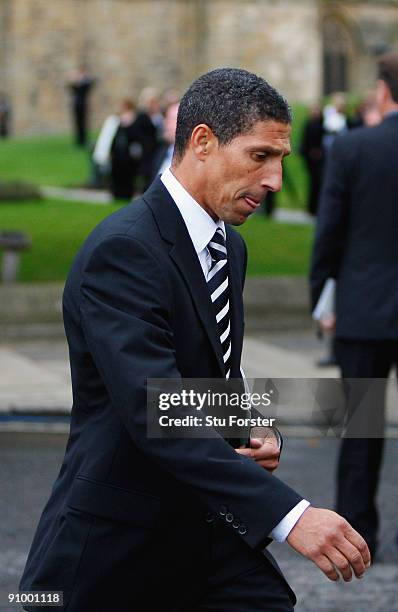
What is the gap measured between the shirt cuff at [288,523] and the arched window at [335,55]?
47.8m

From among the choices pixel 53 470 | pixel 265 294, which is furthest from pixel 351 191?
pixel 265 294

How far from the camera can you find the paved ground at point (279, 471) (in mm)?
5617

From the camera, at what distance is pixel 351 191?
5941 millimetres

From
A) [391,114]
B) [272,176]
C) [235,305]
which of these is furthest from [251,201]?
[391,114]

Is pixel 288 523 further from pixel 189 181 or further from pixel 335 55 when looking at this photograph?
pixel 335 55

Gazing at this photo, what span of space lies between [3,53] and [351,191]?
39232 millimetres

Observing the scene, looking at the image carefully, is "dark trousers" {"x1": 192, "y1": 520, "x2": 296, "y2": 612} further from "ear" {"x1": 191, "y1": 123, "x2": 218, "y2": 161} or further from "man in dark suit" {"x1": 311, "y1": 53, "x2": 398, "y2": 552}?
"man in dark suit" {"x1": 311, "y1": 53, "x2": 398, "y2": 552}

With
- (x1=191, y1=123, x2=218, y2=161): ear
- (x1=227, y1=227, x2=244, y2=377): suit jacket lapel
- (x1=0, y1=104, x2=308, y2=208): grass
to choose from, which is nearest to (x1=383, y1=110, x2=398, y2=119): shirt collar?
(x1=227, y1=227, x2=244, y2=377): suit jacket lapel

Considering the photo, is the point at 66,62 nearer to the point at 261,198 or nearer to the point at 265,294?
the point at 265,294

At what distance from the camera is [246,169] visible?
118 inches

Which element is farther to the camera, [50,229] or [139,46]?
[139,46]

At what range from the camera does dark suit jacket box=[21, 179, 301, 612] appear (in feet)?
9.33

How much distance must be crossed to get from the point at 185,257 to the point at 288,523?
0.62 meters

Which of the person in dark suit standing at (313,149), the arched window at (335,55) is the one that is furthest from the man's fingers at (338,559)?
the arched window at (335,55)
